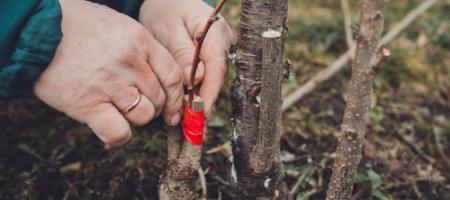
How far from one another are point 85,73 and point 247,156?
22.6 inches

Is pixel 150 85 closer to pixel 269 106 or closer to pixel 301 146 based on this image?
pixel 269 106

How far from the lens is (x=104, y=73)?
53.6 inches

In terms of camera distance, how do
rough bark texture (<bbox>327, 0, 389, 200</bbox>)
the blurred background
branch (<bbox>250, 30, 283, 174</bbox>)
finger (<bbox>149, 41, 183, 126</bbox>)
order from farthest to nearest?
the blurred background
finger (<bbox>149, 41, 183, 126</bbox>)
branch (<bbox>250, 30, 283, 174</bbox>)
rough bark texture (<bbox>327, 0, 389, 200</bbox>)

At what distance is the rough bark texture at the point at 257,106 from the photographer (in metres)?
1.33

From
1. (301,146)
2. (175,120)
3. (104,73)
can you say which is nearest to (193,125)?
(175,120)

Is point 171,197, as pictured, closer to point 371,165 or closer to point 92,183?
point 92,183

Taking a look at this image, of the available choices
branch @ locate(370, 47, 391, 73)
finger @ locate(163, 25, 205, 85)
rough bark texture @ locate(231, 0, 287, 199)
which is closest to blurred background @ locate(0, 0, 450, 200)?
rough bark texture @ locate(231, 0, 287, 199)

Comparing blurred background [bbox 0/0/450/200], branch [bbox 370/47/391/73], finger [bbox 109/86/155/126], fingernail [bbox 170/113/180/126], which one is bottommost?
blurred background [bbox 0/0/450/200]

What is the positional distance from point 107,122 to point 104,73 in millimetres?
140

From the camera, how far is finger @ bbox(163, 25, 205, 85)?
155 cm

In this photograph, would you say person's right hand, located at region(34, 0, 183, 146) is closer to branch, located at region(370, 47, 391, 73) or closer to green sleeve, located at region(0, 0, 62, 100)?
green sleeve, located at region(0, 0, 62, 100)

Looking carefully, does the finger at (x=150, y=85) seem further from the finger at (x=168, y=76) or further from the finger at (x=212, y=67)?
the finger at (x=212, y=67)

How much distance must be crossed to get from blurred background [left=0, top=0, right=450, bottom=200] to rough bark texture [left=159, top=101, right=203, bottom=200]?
5.3 inches

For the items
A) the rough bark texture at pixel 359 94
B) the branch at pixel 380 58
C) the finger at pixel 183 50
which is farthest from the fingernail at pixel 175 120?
the branch at pixel 380 58
